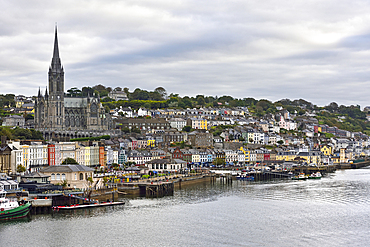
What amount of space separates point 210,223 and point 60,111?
264 ft

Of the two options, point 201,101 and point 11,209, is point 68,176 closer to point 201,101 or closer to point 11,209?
point 11,209

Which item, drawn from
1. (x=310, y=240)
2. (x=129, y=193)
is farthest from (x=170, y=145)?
(x=310, y=240)

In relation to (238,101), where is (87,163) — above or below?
below

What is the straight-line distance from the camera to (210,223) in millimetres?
40094

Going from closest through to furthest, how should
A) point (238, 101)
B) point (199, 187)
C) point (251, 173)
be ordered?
point (199, 187), point (251, 173), point (238, 101)

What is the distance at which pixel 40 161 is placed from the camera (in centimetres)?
6606

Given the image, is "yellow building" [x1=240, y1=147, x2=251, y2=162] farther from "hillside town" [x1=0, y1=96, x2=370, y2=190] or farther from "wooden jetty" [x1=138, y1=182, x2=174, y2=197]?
"wooden jetty" [x1=138, y1=182, x2=174, y2=197]

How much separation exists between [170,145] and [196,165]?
13154 mm

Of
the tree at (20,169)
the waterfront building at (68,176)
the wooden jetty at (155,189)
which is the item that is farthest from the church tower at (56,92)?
the waterfront building at (68,176)

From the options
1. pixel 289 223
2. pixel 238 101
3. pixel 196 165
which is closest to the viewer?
pixel 289 223

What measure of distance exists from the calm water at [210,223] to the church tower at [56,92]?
210ft

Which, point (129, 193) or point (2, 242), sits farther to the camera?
point (129, 193)

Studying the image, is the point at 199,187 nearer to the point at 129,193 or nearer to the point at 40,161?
the point at 129,193

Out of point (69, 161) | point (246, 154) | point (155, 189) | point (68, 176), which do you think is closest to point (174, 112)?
point (246, 154)
